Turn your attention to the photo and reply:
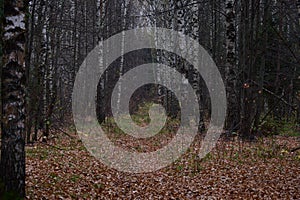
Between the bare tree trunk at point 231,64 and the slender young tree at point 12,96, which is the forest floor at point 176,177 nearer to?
the slender young tree at point 12,96

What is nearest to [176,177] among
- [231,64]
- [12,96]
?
[12,96]

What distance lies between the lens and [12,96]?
6.22 metres

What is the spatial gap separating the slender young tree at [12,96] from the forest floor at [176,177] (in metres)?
0.87

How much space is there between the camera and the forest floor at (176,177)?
810 cm

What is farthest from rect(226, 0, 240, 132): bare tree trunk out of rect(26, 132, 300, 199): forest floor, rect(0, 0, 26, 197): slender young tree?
rect(0, 0, 26, 197): slender young tree

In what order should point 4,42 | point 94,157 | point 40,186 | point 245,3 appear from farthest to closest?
point 245,3, point 94,157, point 40,186, point 4,42

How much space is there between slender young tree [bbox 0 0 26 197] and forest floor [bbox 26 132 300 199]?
87 cm

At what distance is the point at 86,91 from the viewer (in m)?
27.2

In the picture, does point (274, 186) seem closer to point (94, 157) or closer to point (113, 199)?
point (113, 199)

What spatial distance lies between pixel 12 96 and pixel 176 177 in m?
5.29

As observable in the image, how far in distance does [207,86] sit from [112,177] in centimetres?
1884

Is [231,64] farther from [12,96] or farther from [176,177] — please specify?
[12,96]

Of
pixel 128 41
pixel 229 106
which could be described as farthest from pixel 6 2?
pixel 128 41

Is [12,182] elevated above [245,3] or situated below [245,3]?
below
